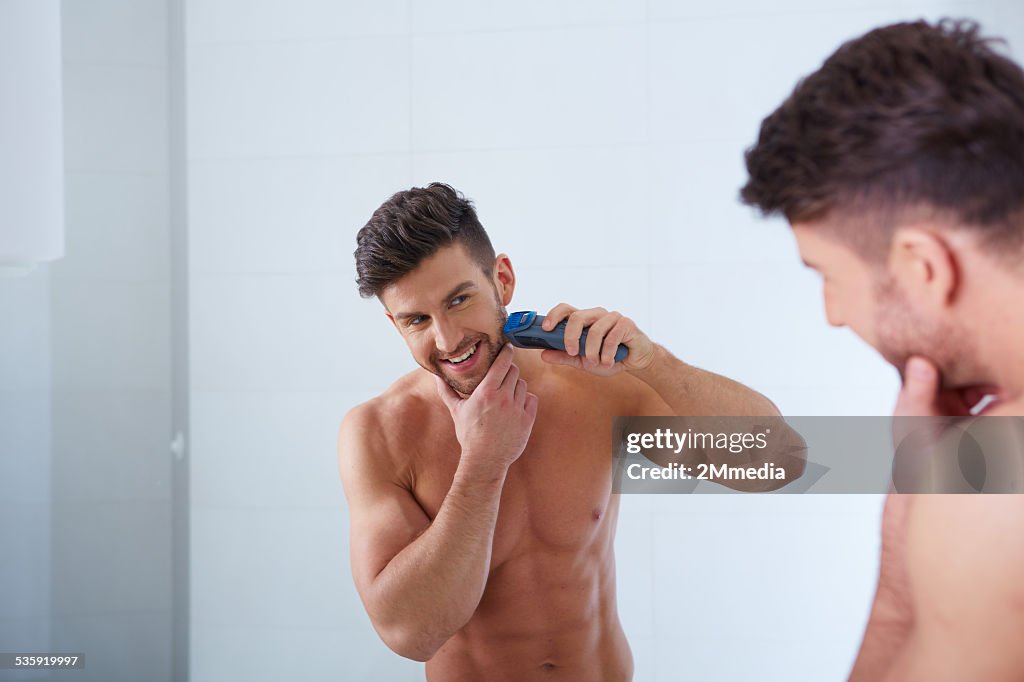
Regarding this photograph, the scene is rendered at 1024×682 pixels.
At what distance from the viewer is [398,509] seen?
1039 millimetres

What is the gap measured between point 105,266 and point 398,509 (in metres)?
0.72

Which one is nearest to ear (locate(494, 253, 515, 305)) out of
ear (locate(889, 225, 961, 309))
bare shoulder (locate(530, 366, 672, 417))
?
bare shoulder (locate(530, 366, 672, 417))

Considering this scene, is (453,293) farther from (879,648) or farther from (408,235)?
(879,648)

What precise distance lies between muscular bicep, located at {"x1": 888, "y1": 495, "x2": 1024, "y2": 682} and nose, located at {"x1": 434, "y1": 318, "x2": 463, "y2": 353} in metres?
0.52

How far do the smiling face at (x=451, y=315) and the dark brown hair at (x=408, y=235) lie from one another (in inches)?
0.4

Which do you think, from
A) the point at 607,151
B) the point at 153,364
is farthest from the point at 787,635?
the point at 153,364

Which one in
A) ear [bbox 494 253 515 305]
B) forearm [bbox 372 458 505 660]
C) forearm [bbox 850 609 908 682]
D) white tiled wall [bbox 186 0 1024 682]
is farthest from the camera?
white tiled wall [bbox 186 0 1024 682]

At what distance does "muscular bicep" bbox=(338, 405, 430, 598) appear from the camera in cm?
101

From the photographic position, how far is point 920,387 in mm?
756

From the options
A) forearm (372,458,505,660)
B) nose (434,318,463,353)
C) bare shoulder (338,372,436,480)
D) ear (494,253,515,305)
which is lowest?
forearm (372,458,505,660)

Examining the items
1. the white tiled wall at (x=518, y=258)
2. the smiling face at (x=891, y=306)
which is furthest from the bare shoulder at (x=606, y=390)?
the smiling face at (x=891, y=306)

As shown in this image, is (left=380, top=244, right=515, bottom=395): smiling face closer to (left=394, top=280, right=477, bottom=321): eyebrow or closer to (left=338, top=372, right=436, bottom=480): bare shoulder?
(left=394, top=280, right=477, bottom=321): eyebrow

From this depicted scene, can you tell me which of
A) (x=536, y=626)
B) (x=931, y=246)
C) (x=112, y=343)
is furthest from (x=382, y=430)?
(x=931, y=246)

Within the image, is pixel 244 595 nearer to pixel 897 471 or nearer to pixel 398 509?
pixel 398 509
